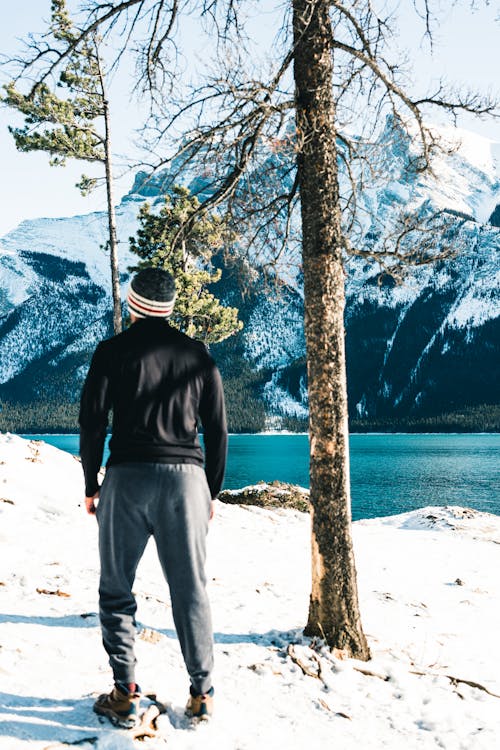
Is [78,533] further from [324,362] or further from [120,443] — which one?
[120,443]

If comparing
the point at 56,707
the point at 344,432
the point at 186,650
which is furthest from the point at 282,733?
the point at 344,432

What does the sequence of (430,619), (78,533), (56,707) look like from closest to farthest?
(56,707), (430,619), (78,533)

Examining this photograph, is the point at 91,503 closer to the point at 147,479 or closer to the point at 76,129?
the point at 147,479

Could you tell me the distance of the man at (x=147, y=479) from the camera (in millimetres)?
3096

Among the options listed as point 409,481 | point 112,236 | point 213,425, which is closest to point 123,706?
point 213,425

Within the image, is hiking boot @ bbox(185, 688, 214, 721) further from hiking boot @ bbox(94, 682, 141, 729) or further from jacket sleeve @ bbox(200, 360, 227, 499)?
jacket sleeve @ bbox(200, 360, 227, 499)

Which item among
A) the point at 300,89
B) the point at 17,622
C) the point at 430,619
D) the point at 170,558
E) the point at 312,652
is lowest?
the point at 430,619

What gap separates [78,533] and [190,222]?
5308mm

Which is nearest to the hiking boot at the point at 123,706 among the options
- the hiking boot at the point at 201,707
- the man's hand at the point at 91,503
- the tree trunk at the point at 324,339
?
the hiking boot at the point at 201,707

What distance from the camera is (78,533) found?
29.0 feet

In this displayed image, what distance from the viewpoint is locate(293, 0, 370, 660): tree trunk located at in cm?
511

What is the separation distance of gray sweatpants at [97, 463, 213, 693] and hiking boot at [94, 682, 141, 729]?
0.06 meters

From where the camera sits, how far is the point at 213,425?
3352 millimetres

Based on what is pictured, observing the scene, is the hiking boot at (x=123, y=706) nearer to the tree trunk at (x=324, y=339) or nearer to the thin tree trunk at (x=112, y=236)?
the tree trunk at (x=324, y=339)
